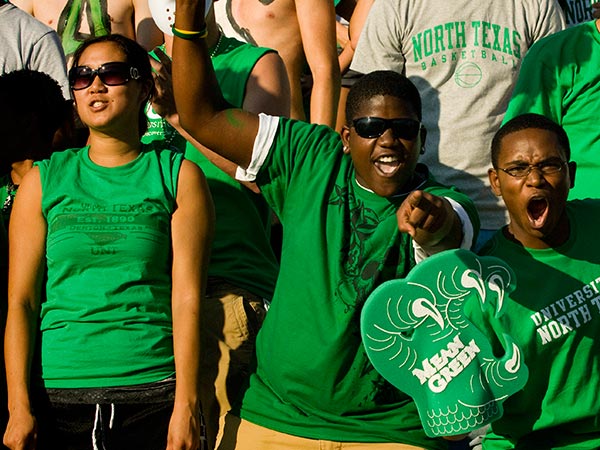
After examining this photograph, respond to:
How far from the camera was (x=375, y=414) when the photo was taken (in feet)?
12.4

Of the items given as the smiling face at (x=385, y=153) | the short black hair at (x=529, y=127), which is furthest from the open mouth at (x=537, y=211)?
the smiling face at (x=385, y=153)

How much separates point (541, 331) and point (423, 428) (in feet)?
1.57

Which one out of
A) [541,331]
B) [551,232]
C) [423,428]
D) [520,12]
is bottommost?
[423,428]

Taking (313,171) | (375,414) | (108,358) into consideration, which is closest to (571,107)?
(313,171)

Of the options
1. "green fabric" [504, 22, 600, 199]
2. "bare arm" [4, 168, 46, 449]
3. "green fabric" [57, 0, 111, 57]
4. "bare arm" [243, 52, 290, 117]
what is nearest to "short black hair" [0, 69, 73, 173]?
"bare arm" [4, 168, 46, 449]

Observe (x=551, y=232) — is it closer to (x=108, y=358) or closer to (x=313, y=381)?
(x=313, y=381)

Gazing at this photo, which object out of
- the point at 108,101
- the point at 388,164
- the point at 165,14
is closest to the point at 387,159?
the point at 388,164

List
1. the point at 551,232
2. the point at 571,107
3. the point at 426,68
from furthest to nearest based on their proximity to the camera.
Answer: the point at 426,68
the point at 571,107
the point at 551,232

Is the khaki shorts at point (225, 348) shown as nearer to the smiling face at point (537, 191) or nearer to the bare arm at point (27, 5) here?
the smiling face at point (537, 191)

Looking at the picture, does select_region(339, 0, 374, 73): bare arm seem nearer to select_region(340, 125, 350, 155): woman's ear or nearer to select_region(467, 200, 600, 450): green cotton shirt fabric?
select_region(340, 125, 350, 155): woman's ear

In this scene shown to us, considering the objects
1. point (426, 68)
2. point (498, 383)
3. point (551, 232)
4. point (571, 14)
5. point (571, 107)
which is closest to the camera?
point (498, 383)

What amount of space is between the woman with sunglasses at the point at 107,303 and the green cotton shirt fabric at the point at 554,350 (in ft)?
3.30

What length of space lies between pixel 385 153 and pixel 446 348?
0.64 m

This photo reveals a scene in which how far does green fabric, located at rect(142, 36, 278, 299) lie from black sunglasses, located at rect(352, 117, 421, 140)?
0.82 metres
